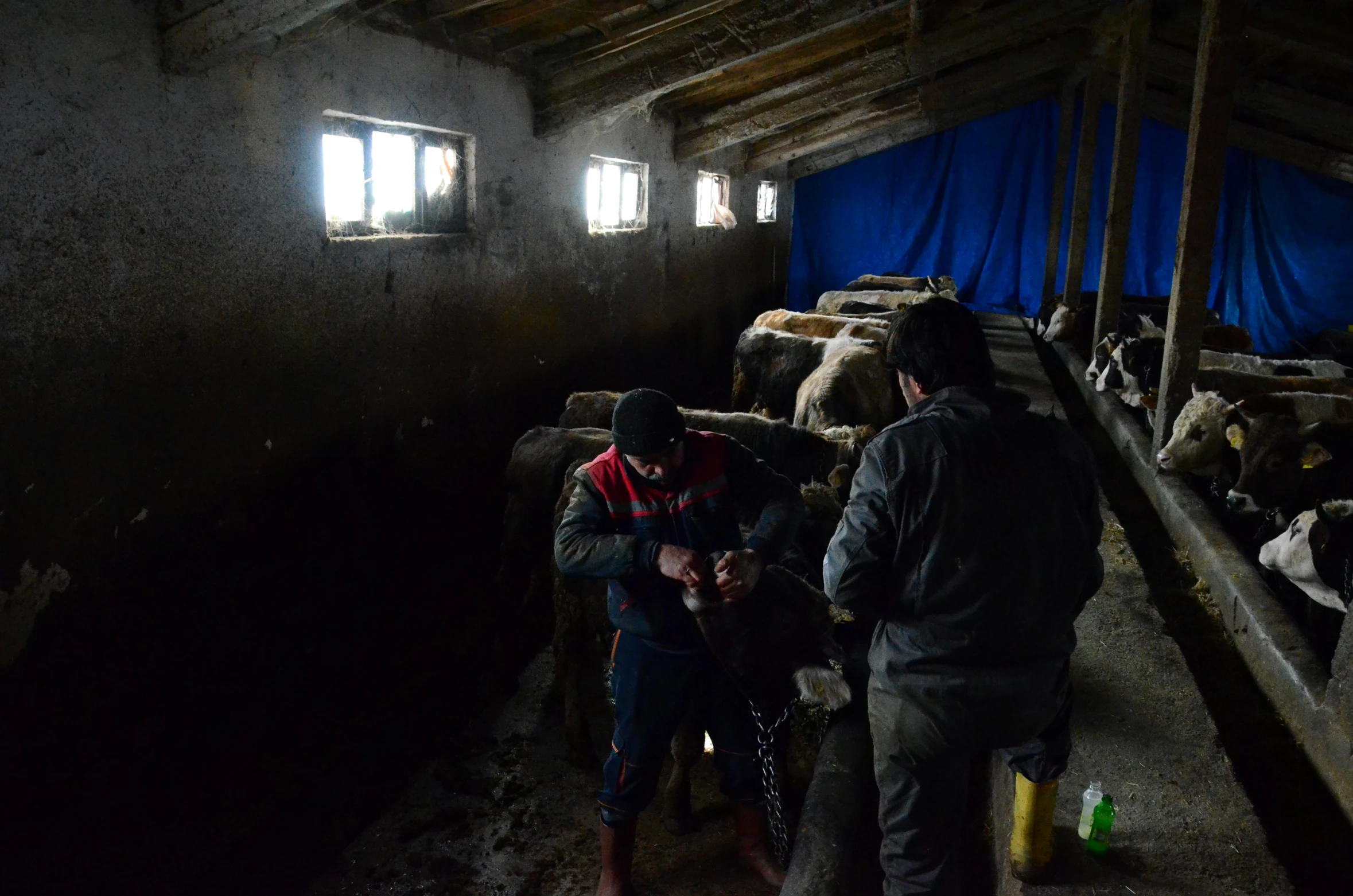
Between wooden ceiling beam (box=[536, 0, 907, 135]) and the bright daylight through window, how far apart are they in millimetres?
5673

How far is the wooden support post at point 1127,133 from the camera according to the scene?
9.90m

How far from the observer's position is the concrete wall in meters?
3.46

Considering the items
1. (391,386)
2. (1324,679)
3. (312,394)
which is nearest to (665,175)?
(391,386)

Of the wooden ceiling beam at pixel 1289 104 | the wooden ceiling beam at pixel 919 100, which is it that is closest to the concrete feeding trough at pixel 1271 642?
the wooden ceiling beam at pixel 1289 104

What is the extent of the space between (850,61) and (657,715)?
8908mm

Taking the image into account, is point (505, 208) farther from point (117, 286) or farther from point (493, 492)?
point (117, 286)

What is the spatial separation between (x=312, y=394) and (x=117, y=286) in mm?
1325

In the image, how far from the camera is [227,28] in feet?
12.7

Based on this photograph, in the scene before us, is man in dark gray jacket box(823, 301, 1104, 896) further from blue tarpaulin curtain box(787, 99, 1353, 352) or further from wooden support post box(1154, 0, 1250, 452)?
blue tarpaulin curtain box(787, 99, 1353, 352)

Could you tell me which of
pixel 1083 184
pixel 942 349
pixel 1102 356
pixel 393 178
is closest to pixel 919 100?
pixel 1083 184

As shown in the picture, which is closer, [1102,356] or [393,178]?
[393,178]

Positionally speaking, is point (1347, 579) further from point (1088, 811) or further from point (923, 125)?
point (923, 125)

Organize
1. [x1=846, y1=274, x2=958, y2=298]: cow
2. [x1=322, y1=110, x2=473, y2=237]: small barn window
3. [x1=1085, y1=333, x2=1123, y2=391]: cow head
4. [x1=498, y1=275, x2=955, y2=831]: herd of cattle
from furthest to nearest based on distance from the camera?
[x1=846, y1=274, x2=958, y2=298]: cow
[x1=1085, y1=333, x2=1123, y2=391]: cow head
[x1=322, y1=110, x2=473, y2=237]: small barn window
[x1=498, y1=275, x2=955, y2=831]: herd of cattle

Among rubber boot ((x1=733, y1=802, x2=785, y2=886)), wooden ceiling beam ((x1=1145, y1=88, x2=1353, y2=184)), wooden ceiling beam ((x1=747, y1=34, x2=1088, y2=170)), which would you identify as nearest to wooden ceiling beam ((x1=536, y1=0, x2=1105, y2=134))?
rubber boot ((x1=733, y1=802, x2=785, y2=886))
